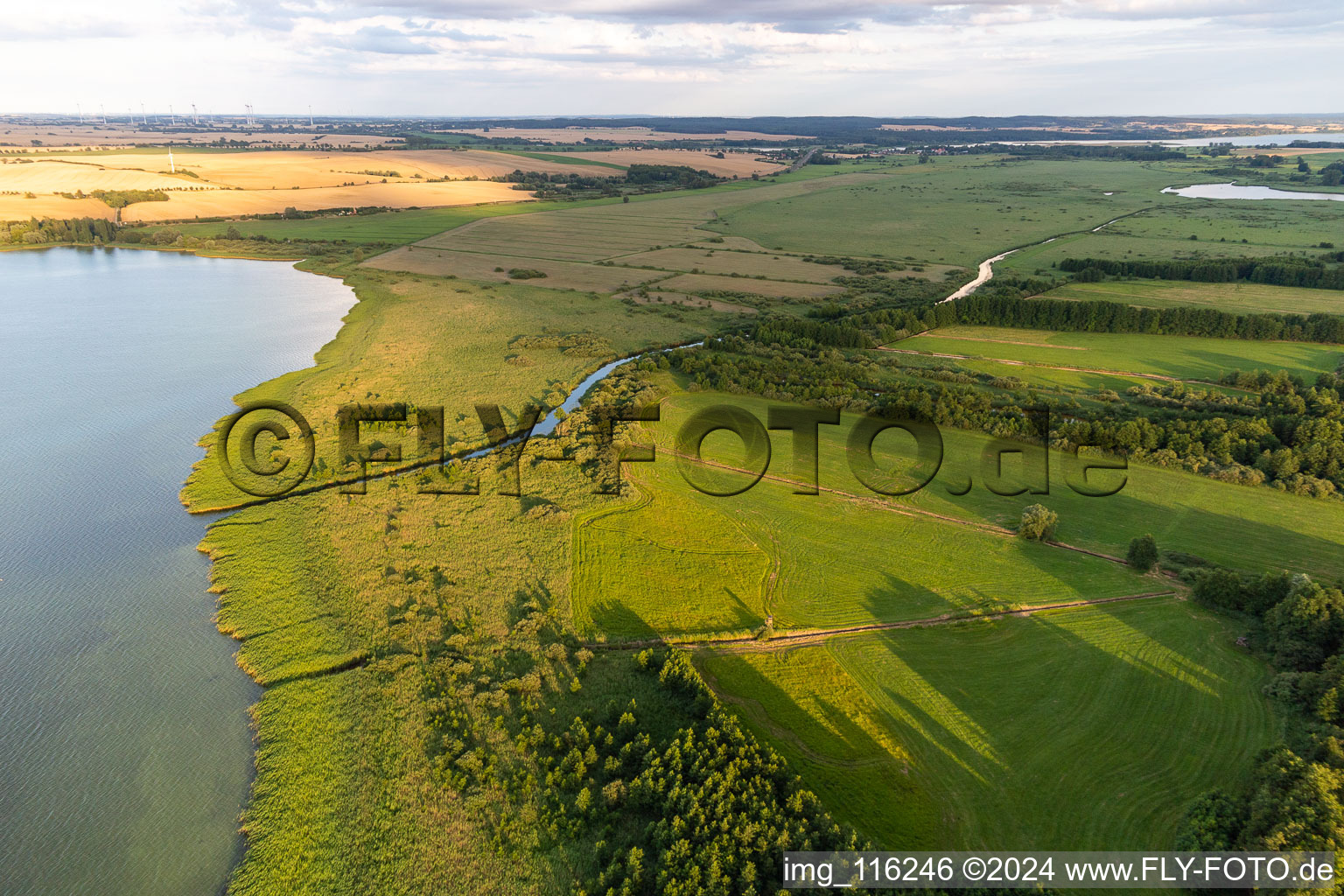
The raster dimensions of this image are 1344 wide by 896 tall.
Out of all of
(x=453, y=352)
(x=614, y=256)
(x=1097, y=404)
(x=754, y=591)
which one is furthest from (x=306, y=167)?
(x=754, y=591)

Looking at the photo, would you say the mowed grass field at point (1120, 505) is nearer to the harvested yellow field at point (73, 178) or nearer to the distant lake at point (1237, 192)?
the harvested yellow field at point (73, 178)

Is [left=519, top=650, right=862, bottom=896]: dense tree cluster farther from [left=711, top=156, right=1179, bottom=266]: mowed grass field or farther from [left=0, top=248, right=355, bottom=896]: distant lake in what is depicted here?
[left=711, top=156, right=1179, bottom=266]: mowed grass field

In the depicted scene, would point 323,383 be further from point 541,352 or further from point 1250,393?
point 1250,393

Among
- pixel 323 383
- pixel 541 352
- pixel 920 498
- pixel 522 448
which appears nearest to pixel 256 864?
pixel 522 448

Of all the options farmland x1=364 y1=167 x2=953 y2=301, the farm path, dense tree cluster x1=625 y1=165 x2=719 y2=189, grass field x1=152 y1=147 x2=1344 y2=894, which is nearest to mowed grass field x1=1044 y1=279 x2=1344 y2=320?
farmland x1=364 y1=167 x2=953 y2=301

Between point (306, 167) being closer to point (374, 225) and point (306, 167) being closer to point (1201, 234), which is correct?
point (374, 225)

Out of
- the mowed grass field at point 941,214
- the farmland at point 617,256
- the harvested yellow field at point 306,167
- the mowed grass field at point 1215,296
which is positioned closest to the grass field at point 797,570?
the farmland at point 617,256

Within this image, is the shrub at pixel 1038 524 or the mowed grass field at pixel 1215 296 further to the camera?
the mowed grass field at pixel 1215 296
